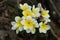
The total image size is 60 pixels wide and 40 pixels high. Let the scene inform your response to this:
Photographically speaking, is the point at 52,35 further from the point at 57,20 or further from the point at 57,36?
the point at 57,20

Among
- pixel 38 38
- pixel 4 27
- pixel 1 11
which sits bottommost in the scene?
pixel 38 38

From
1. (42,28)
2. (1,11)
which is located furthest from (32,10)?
(1,11)

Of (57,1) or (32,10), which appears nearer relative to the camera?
(32,10)

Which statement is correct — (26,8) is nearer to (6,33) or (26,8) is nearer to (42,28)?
(42,28)

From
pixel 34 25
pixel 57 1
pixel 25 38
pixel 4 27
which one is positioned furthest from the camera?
pixel 57 1

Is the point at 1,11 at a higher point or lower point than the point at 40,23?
higher

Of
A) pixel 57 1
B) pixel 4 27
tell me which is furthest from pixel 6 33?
pixel 57 1

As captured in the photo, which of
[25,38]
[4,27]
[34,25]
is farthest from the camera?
[4,27]

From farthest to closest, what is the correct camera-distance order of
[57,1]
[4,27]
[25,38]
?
[57,1], [4,27], [25,38]

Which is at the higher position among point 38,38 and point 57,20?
point 57,20
